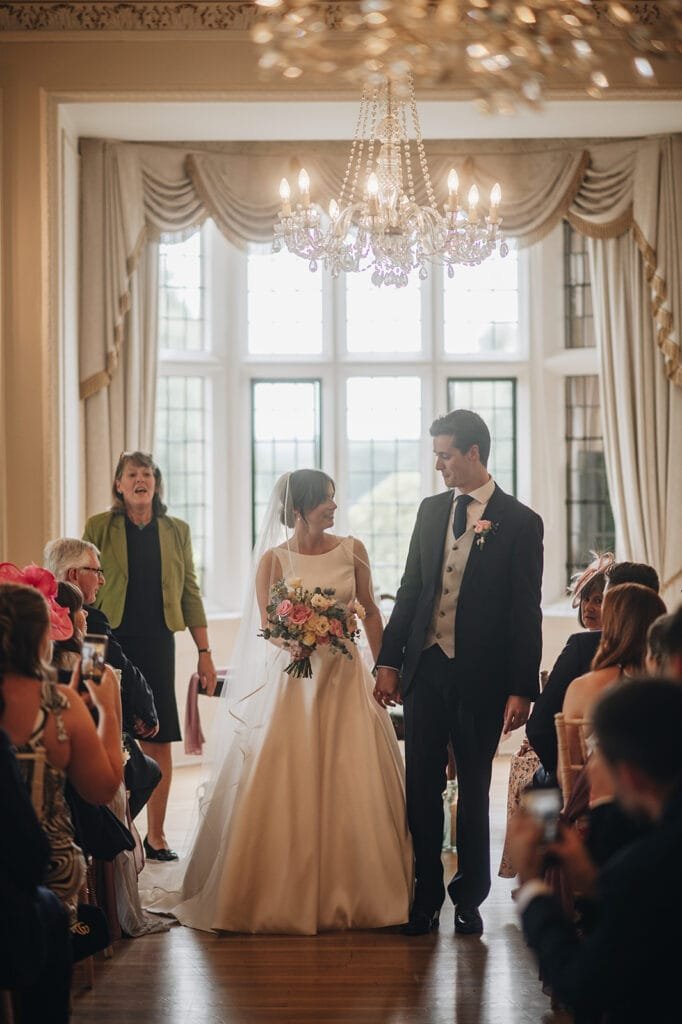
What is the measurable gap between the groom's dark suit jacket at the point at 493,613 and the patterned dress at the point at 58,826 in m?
1.89

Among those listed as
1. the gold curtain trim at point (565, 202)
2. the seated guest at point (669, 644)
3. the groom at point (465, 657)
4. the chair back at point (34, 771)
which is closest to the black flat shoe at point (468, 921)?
the groom at point (465, 657)

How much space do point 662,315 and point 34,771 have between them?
5666mm

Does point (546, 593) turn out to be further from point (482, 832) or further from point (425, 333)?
point (482, 832)

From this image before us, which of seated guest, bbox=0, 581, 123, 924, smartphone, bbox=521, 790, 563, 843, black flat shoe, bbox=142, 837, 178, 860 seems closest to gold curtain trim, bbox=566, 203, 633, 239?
black flat shoe, bbox=142, 837, 178, 860

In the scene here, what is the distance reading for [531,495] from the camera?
8.38 m

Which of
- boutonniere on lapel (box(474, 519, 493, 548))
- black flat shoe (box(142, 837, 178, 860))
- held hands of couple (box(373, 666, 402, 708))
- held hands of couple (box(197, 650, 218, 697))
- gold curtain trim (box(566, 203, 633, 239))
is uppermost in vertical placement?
gold curtain trim (box(566, 203, 633, 239))

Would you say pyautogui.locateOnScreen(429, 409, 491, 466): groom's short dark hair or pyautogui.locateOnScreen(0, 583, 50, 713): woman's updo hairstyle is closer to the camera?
pyautogui.locateOnScreen(0, 583, 50, 713): woman's updo hairstyle

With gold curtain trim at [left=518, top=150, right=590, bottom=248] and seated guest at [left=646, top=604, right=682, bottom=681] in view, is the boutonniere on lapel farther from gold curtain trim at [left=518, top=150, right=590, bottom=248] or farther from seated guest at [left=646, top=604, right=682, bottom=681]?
gold curtain trim at [left=518, top=150, right=590, bottom=248]

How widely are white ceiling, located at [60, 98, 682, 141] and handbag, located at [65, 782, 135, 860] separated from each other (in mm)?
4420

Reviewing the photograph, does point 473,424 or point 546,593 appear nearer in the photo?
point 473,424

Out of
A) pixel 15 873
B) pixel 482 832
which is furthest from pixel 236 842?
pixel 15 873

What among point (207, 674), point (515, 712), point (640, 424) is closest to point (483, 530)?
point (515, 712)

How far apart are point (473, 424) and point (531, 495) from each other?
3734mm

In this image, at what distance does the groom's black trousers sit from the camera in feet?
15.1
